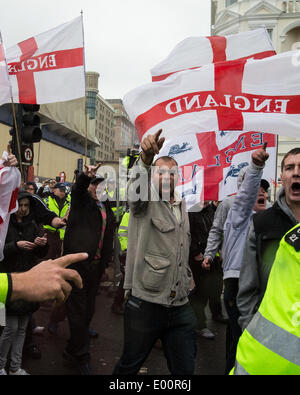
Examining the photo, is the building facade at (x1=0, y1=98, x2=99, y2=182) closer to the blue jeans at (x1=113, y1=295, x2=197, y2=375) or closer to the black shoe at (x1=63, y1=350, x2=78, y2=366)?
the black shoe at (x1=63, y1=350, x2=78, y2=366)

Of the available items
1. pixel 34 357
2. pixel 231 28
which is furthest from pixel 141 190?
pixel 231 28

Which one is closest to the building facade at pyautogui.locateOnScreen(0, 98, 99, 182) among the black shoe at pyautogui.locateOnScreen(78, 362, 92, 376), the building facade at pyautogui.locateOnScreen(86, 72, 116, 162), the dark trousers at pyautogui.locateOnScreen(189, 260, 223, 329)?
the dark trousers at pyautogui.locateOnScreen(189, 260, 223, 329)

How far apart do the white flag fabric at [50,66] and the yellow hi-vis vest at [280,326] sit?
4140 millimetres

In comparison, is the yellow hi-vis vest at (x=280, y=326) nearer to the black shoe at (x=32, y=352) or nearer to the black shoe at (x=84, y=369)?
the black shoe at (x=84, y=369)

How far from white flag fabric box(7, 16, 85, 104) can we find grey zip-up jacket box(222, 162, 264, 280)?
2750mm

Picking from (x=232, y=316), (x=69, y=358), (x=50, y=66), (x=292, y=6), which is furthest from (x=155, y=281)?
(x=292, y=6)

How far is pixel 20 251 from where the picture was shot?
3.62 m

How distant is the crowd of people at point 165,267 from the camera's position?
1.35 meters

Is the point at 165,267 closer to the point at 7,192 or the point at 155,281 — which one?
the point at 155,281

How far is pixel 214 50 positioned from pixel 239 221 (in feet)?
8.62

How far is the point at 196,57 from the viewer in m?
4.92

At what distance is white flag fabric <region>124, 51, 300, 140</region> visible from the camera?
3666 mm
